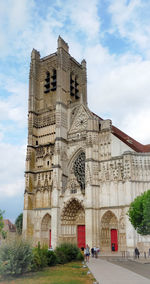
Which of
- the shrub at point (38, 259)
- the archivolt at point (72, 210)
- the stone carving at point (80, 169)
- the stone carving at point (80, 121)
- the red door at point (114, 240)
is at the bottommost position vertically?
the red door at point (114, 240)

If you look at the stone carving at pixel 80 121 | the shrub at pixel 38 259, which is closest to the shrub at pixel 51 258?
the shrub at pixel 38 259

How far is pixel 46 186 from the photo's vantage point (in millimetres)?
33156

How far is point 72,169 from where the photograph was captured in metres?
32.7

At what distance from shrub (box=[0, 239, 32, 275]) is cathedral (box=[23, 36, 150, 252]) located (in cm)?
1360

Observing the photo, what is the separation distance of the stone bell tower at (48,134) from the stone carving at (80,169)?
4.27 feet

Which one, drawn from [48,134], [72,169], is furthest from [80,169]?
[48,134]

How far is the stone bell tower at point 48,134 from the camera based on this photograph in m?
32.2

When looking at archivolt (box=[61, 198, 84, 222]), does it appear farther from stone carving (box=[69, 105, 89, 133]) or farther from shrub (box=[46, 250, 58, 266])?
shrub (box=[46, 250, 58, 266])

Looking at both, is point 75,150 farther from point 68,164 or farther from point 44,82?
point 44,82

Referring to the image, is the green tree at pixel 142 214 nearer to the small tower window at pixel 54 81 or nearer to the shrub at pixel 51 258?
the shrub at pixel 51 258

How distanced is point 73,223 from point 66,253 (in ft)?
40.8

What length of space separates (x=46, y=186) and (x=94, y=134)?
27.7 feet

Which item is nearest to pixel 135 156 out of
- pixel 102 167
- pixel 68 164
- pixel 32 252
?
pixel 102 167

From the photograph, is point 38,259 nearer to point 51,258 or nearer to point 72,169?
point 51,258
